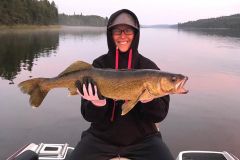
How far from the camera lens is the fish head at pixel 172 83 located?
326cm

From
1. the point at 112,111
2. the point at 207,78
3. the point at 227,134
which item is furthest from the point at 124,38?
the point at 207,78

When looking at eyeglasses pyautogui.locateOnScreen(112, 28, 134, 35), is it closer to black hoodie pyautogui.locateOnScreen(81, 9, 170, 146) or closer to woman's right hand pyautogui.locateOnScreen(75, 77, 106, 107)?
woman's right hand pyautogui.locateOnScreen(75, 77, 106, 107)

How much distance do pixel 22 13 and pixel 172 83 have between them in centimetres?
7830

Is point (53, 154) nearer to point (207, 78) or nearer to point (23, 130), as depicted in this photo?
point (23, 130)

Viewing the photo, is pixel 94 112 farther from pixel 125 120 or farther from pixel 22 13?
pixel 22 13

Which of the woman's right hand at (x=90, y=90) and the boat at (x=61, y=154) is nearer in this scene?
the woman's right hand at (x=90, y=90)

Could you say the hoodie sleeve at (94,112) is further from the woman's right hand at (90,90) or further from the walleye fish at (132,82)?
the walleye fish at (132,82)

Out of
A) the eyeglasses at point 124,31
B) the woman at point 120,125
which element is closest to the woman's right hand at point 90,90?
the woman at point 120,125

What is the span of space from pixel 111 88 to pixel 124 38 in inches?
44.9

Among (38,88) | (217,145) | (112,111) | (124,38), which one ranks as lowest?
(217,145)

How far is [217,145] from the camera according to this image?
21.0ft

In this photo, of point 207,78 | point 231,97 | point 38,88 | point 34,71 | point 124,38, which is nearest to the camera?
point 38,88

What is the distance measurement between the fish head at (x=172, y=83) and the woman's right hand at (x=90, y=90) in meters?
1.00

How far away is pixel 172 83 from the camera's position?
327 centimetres
